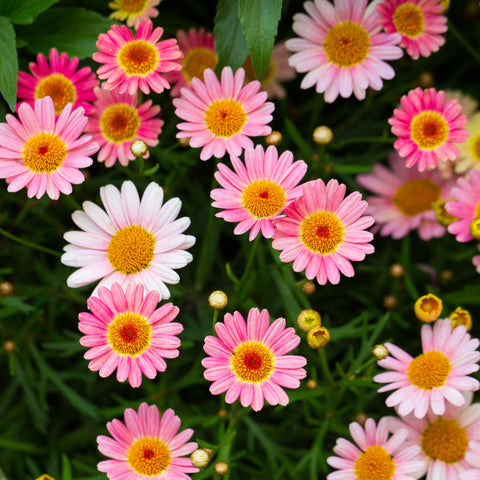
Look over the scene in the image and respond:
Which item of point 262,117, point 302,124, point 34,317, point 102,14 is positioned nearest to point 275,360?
point 262,117

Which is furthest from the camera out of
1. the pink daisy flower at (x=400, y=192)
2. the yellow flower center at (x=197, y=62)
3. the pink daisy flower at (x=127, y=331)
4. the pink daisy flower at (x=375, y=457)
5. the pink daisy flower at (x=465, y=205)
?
the pink daisy flower at (x=400, y=192)

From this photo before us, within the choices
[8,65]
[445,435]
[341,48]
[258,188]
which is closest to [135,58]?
[8,65]


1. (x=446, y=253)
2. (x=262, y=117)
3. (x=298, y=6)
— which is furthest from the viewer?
(x=298, y=6)

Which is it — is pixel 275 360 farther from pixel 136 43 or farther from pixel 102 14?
pixel 102 14

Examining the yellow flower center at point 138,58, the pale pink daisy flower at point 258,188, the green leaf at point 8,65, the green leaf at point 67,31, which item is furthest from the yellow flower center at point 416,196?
the green leaf at point 8,65

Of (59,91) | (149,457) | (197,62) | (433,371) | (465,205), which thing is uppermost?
(197,62)

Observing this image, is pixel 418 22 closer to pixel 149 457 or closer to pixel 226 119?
pixel 226 119

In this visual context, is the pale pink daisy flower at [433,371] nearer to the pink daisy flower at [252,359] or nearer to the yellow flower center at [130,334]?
the pink daisy flower at [252,359]
